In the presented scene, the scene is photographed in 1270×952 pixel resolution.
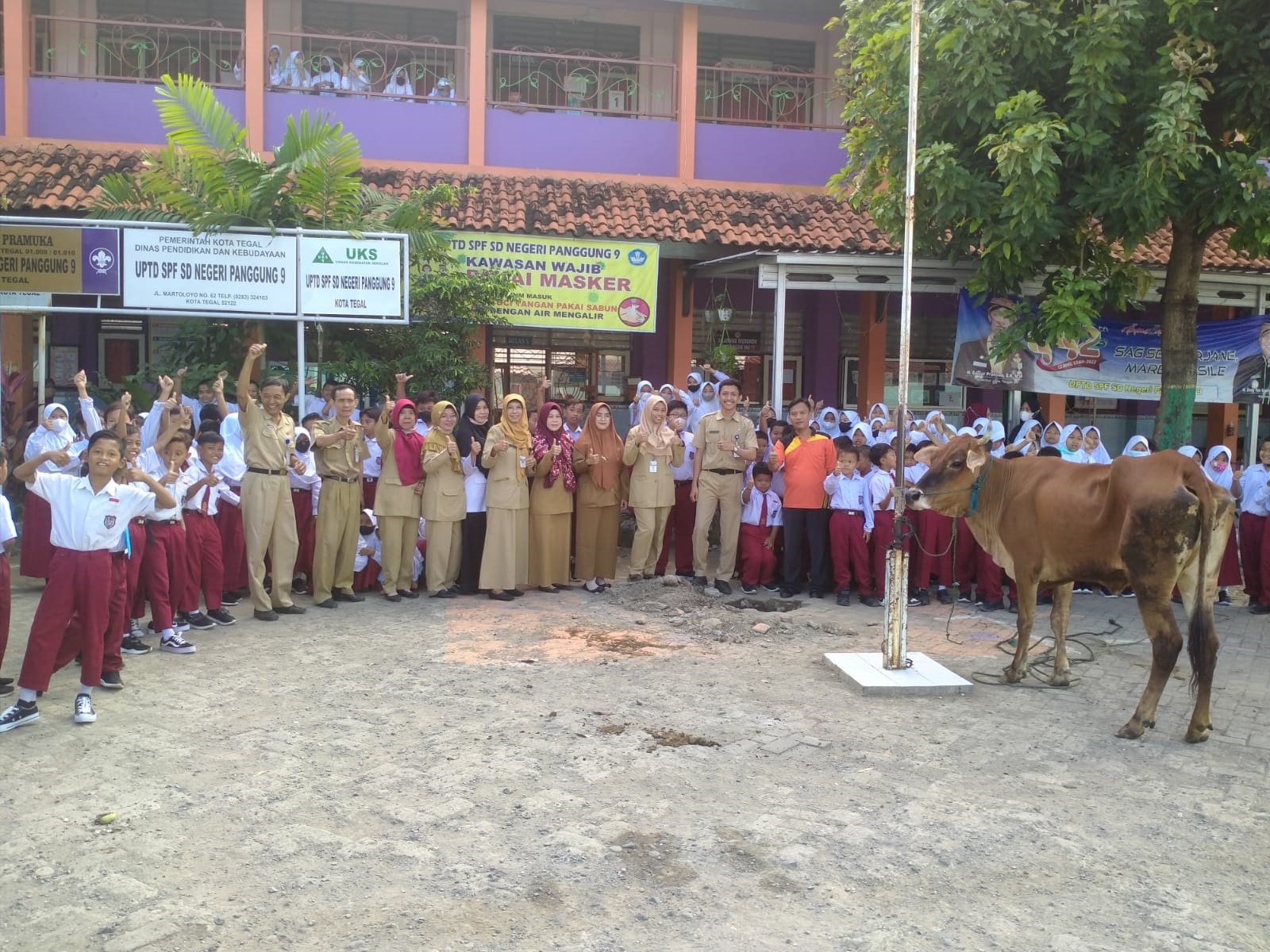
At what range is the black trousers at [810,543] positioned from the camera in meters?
10.1

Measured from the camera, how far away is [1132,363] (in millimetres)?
13875

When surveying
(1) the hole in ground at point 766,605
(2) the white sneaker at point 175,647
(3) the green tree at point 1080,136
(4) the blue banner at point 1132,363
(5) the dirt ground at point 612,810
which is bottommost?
(1) the hole in ground at point 766,605

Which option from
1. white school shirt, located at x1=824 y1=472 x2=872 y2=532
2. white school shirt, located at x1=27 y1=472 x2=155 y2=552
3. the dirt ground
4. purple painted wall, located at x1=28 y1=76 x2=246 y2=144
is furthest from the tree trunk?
purple painted wall, located at x1=28 y1=76 x2=246 y2=144

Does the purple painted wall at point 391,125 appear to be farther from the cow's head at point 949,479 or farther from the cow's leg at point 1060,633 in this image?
the cow's leg at point 1060,633

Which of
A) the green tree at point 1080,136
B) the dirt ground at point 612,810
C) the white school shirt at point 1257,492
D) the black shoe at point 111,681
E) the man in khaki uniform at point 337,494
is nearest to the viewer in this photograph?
the dirt ground at point 612,810

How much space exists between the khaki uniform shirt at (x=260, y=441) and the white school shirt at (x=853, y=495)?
499 centimetres

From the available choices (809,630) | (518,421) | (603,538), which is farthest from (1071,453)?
(518,421)

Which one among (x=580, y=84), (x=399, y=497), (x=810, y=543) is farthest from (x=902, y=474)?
(x=580, y=84)

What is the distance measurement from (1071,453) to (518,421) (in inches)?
234

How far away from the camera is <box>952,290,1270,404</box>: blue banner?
13.5m

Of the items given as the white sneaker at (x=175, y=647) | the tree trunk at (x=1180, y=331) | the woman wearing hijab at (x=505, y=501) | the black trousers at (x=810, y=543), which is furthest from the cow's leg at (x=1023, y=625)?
the white sneaker at (x=175, y=647)

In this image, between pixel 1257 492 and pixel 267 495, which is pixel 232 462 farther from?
pixel 1257 492

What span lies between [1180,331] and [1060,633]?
4.82m

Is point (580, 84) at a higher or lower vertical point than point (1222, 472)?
higher
